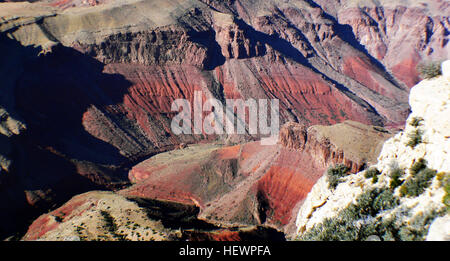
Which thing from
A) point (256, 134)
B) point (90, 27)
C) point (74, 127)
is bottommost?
point (256, 134)

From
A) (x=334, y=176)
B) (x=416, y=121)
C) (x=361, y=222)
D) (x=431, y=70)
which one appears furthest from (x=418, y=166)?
(x=334, y=176)

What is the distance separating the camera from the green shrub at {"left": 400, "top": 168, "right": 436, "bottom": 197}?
14.2 m

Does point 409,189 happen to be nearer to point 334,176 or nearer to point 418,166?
point 418,166

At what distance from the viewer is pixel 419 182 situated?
1444cm

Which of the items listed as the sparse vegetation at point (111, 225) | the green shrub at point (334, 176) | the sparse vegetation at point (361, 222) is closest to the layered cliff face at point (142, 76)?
the sparse vegetation at point (111, 225)

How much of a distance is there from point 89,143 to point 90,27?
38.1 m

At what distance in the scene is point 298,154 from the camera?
140 ft

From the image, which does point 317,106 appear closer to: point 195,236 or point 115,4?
point 115,4

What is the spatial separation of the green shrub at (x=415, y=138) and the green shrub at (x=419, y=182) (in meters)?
1.61

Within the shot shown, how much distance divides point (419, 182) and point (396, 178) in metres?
1.89
